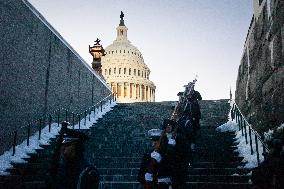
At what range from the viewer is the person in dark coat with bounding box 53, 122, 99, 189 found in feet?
Answer: 12.7

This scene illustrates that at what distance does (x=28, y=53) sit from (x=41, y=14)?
2197mm

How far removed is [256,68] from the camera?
32.2 ft

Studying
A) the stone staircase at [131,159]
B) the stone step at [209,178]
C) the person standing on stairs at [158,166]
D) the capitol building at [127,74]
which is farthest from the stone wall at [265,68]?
the capitol building at [127,74]

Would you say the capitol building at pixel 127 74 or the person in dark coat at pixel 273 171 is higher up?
the capitol building at pixel 127 74

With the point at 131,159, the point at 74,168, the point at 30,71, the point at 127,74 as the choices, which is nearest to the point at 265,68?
the point at 131,159

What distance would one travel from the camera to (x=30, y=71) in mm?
11766

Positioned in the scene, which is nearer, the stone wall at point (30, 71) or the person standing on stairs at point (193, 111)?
the person standing on stairs at point (193, 111)

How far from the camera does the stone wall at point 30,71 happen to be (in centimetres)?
1023

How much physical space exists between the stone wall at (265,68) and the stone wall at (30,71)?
7016 millimetres

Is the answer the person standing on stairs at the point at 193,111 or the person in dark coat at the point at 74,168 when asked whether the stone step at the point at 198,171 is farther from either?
the person in dark coat at the point at 74,168

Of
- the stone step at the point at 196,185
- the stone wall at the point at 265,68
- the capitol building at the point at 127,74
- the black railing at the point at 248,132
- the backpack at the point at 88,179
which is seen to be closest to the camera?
the backpack at the point at 88,179

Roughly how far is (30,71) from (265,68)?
24.8ft

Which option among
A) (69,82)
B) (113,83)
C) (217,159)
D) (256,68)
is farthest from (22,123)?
(113,83)

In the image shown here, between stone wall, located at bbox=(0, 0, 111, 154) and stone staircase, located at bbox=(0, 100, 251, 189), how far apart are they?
1.53 metres
